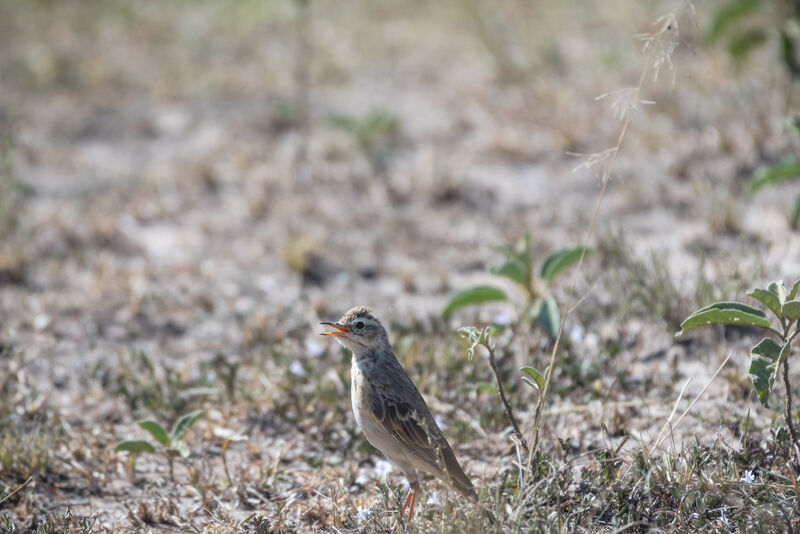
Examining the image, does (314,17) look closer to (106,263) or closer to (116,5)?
(116,5)

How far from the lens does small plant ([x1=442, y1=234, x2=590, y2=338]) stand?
5.21 m

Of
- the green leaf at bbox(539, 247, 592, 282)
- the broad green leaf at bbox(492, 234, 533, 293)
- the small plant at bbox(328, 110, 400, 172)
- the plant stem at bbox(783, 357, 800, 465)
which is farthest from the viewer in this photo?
the small plant at bbox(328, 110, 400, 172)

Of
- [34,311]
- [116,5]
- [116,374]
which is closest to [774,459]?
[116,374]

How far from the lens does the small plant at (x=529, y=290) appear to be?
521 centimetres

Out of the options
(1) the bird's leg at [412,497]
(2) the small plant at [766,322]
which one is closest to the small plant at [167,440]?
(1) the bird's leg at [412,497]

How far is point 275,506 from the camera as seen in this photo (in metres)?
4.23

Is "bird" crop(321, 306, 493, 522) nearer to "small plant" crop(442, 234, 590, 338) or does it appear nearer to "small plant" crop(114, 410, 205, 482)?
"small plant" crop(114, 410, 205, 482)

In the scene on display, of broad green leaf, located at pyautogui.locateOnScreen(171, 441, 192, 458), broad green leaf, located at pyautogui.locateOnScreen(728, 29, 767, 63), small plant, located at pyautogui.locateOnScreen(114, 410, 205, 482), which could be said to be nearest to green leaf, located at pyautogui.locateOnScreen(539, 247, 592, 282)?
small plant, located at pyautogui.locateOnScreen(114, 410, 205, 482)

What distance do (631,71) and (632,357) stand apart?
4.61 metres

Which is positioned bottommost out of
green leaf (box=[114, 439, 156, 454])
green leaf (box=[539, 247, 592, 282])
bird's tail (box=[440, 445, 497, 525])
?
green leaf (box=[114, 439, 156, 454])

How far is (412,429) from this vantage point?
4.00m

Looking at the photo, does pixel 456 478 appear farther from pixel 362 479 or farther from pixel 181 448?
pixel 181 448

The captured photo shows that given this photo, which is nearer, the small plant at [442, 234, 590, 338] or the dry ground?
the dry ground

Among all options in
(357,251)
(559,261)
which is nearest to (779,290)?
(559,261)
